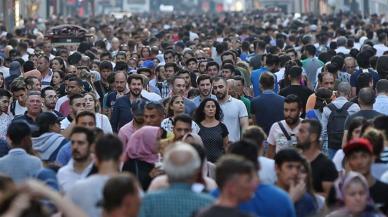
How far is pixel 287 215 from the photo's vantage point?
1041 centimetres

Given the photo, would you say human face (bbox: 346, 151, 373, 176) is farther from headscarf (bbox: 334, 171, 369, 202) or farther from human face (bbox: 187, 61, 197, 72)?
human face (bbox: 187, 61, 197, 72)

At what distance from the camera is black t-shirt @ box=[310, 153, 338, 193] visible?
12461mm

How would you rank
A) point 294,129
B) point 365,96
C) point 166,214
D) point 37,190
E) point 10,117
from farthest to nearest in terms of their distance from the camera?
1. point 10,117
2. point 365,96
3. point 294,129
4. point 166,214
5. point 37,190

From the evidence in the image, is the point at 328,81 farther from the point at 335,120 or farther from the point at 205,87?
the point at 335,120

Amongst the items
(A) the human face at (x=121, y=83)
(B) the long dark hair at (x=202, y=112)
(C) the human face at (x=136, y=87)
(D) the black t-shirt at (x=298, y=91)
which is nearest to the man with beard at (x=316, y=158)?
(B) the long dark hair at (x=202, y=112)

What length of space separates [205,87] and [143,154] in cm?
538

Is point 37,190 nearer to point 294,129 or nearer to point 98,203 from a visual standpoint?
point 98,203

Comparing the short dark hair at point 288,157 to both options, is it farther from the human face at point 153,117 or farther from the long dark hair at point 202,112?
the long dark hair at point 202,112

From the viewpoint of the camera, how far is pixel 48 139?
1477 cm

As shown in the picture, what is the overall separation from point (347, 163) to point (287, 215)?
1886 millimetres

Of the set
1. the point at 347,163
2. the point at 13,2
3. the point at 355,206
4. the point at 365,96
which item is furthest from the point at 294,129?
the point at 13,2

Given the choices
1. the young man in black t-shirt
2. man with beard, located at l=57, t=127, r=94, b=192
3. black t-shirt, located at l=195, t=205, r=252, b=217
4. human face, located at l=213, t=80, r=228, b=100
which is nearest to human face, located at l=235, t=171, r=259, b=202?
the young man in black t-shirt

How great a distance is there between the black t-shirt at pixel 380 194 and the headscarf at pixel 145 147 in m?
2.73

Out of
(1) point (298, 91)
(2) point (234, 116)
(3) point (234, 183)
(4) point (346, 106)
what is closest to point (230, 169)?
(3) point (234, 183)
